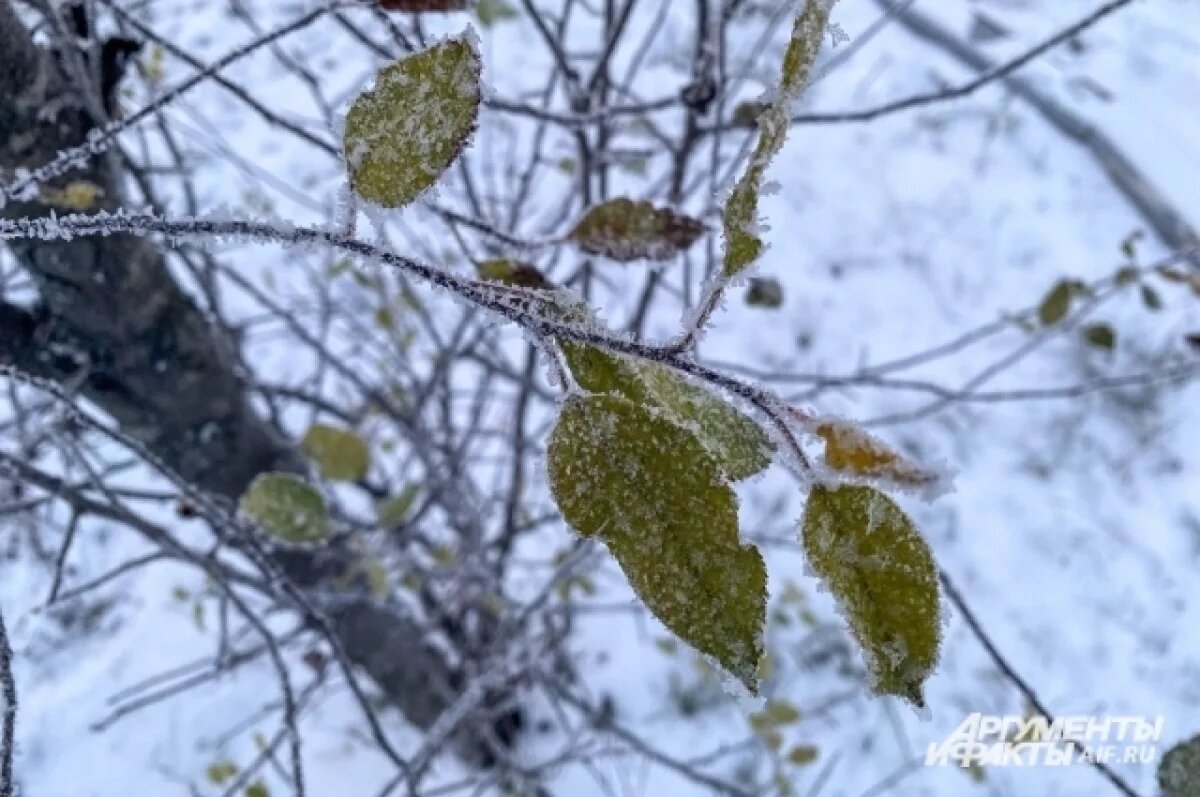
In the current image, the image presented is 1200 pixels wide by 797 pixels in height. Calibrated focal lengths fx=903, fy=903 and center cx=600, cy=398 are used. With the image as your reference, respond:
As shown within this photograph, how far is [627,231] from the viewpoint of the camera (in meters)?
0.47

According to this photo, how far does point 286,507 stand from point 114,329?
6.0 inches

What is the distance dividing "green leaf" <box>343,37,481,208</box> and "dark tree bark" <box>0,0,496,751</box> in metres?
0.28

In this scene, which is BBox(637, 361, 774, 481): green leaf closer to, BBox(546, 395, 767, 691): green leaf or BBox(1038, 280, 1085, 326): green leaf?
BBox(546, 395, 767, 691): green leaf

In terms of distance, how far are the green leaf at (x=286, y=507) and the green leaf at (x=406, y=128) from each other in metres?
0.37

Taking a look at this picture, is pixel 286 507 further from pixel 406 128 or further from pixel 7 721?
pixel 406 128

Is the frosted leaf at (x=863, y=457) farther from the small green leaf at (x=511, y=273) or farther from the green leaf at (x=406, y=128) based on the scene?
the small green leaf at (x=511, y=273)

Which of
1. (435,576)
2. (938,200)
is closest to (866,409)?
(938,200)

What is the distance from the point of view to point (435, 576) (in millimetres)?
1062

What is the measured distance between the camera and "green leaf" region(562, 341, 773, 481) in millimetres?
249

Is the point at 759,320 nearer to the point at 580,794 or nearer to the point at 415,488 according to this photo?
the point at 580,794

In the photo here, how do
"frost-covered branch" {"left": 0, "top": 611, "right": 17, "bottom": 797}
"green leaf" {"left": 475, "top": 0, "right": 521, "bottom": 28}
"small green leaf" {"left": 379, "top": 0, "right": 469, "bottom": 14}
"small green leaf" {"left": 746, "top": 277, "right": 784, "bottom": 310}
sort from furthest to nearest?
1. "green leaf" {"left": 475, "top": 0, "right": 521, "bottom": 28}
2. "small green leaf" {"left": 746, "top": 277, "right": 784, "bottom": 310}
3. "small green leaf" {"left": 379, "top": 0, "right": 469, "bottom": 14}
4. "frost-covered branch" {"left": 0, "top": 611, "right": 17, "bottom": 797}

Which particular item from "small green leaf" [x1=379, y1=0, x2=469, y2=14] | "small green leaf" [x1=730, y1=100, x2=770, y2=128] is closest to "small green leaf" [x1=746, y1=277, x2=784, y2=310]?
"small green leaf" [x1=730, y1=100, x2=770, y2=128]

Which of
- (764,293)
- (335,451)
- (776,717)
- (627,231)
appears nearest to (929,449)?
(776,717)

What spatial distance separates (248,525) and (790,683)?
1209 mm
